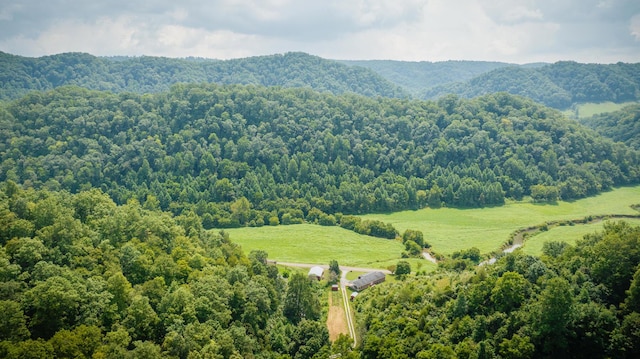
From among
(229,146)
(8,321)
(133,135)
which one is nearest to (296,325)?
(8,321)

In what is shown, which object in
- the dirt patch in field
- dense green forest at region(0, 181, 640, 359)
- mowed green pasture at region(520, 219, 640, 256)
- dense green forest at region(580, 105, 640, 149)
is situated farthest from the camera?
dense green forest at region(580, 105, 640, 149)

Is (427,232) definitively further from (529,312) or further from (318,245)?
(529,312)

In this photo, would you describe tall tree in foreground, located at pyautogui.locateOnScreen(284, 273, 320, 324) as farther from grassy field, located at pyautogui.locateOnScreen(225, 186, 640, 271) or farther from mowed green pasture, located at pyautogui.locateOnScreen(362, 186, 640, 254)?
mowed green pasture, located at pyautogui.locateOnScreen(362, 186, 640, 254)

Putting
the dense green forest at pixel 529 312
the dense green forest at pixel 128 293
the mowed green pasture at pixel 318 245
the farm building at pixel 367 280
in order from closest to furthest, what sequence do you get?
1. the dense green forest at pixel 128 293
2. the dense green forest at pixel 529 312
3. the farm building at pixel 367 280
4. the mowed green pasture at pixel 318 245

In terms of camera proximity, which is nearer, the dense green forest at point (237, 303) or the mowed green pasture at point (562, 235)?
the dense green forest at point (237, 303)

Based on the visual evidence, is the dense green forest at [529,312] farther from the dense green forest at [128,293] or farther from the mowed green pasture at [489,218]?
the mowed green pasture at [489,218]

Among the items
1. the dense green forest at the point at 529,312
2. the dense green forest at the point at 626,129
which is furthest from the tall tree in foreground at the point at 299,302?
the dense green forest at the point at 626,129

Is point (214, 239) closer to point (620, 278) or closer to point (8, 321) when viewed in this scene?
point (8, 321)

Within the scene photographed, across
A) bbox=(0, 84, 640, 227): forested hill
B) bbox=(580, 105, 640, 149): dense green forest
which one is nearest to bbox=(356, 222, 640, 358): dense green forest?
bbox=(0, 84, 640, 227): forested hill
